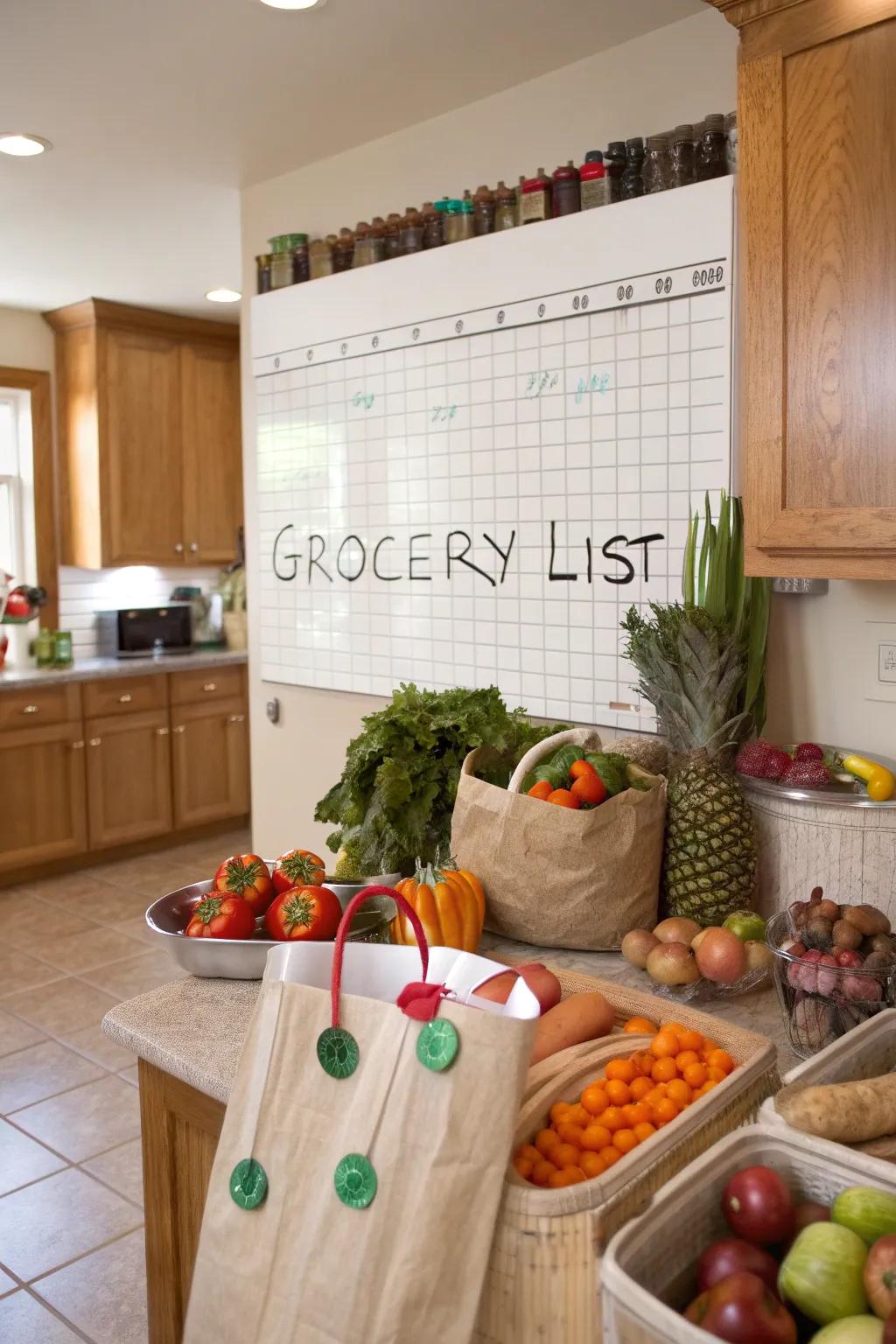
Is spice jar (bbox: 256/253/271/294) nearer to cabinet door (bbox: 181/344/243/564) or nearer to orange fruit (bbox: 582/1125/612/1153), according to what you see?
cabinet door (bbox: 181/344/243/564)

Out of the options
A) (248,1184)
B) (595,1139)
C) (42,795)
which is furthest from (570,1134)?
(42,795)

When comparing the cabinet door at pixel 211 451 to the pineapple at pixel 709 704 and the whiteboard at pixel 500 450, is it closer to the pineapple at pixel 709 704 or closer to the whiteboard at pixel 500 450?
the whiteboard at pixel 500 450

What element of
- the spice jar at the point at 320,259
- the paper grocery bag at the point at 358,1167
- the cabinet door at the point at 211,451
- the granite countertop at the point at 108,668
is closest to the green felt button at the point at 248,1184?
the paper grocery bag at the point at 358,1167

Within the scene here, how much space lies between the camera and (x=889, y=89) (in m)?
1.56

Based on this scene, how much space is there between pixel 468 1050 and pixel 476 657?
1.78 metres

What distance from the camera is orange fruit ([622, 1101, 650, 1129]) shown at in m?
1.20

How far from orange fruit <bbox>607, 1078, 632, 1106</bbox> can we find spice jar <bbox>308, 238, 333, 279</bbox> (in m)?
2.46

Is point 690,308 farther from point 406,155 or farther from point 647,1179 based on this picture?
point 647,1179

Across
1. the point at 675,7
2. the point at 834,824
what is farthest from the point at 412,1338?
the point at 675,7

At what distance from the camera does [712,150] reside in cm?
221

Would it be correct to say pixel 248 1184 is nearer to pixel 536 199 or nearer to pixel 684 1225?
pixel 684 1225

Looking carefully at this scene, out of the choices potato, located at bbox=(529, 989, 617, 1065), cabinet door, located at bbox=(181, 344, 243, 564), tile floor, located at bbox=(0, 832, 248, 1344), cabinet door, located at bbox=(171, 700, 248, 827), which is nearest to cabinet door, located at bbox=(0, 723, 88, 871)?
tile floor, located at bbox=(0, 832, 248, 1344)

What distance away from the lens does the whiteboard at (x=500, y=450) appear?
2.31 meters

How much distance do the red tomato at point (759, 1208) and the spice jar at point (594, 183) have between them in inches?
78.4
